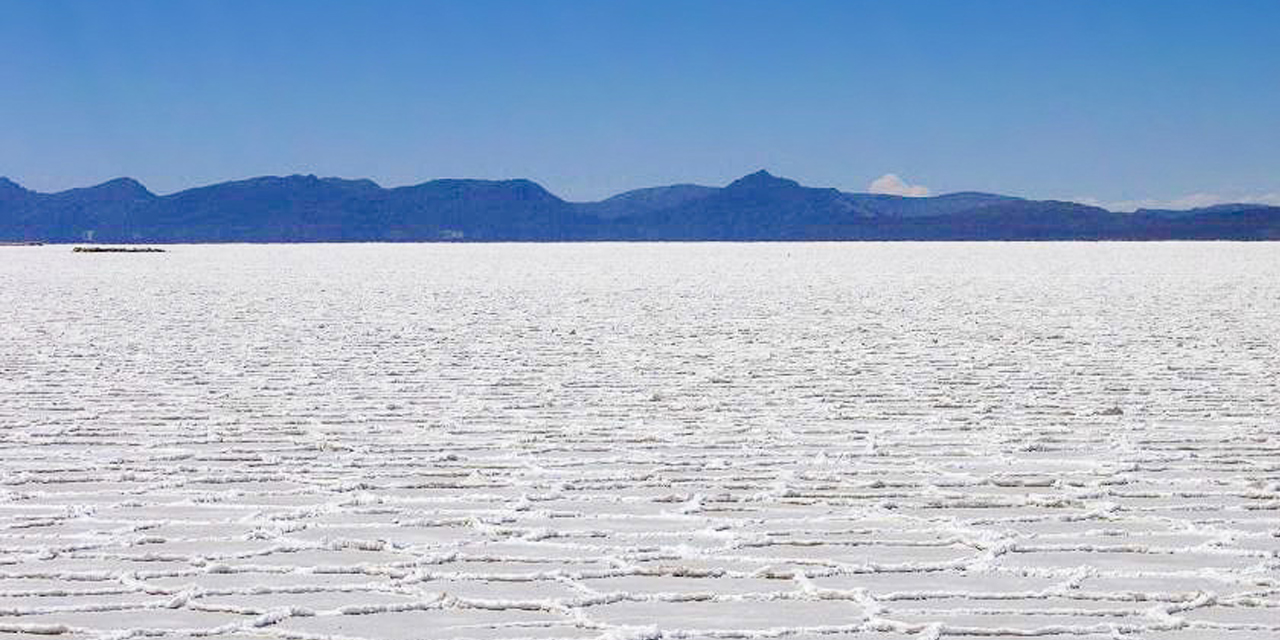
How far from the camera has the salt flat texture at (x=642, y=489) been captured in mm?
3020

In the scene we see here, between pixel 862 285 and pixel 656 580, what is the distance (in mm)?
18586

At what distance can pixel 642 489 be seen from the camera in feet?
14.3

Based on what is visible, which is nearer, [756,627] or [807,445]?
[756,627]

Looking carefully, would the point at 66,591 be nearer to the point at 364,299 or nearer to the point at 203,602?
the point at 203,602

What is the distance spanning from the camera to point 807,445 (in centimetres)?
523

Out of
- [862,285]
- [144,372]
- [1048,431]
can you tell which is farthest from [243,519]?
[862,285]

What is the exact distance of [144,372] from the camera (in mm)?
8047

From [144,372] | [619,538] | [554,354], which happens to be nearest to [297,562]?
[619,538]

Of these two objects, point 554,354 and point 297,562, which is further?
point 554,354

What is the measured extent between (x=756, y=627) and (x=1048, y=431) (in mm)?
2926

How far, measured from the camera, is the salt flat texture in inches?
119

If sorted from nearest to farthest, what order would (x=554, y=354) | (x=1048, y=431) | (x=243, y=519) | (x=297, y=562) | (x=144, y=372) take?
(x=297, y=562) < (x=243, y=519) < (x=1048, y=431) < (x=144, y=372) < (x=554, y=354)

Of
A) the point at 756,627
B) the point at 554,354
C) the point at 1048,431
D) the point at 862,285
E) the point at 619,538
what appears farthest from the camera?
the point at 862,285

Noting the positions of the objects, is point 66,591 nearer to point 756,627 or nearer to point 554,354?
point 756,627
